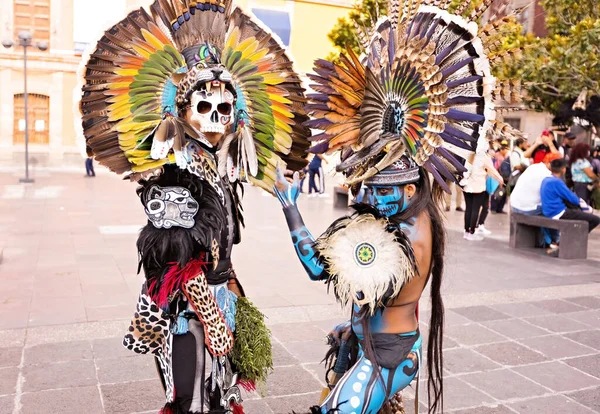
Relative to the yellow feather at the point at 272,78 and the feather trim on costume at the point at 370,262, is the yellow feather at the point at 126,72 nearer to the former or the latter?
the yellow feather at the point at 272,78

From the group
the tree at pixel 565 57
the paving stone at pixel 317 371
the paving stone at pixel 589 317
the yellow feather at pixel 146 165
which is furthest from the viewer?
the tree at pixel 565 57

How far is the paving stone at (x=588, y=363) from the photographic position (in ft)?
14.5

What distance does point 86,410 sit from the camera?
3508mm

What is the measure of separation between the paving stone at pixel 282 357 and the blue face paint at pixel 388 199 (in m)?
2.15

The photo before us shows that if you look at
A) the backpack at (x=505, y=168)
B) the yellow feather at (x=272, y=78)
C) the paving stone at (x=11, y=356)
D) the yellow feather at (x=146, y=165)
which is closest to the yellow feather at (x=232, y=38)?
the yellow feather at (x=272, y=78)

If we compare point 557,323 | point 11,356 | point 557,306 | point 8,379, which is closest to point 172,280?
point 8,379

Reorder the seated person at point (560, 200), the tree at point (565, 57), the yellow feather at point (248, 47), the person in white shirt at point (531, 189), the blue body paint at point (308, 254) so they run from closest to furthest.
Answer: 1. the blue body paint at point (308, 254)
2. the yellow feather at point (248, 47)
3. the seated person at point (560, 200)
4. the person in white shirt at point (531, 189)
5. the tree at point (565, 57)

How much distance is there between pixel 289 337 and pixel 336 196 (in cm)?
875

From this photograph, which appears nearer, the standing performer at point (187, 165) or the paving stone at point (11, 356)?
the standing performer at point (187, 165)

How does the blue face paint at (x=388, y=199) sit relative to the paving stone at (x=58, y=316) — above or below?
above

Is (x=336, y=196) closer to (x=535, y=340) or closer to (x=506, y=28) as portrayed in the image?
(x=535, y=340)

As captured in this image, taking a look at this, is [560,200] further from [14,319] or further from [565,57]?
[14,319]

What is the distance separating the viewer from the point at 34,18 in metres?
26.4

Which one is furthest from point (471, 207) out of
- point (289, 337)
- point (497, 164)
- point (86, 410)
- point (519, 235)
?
point (86, 410)
